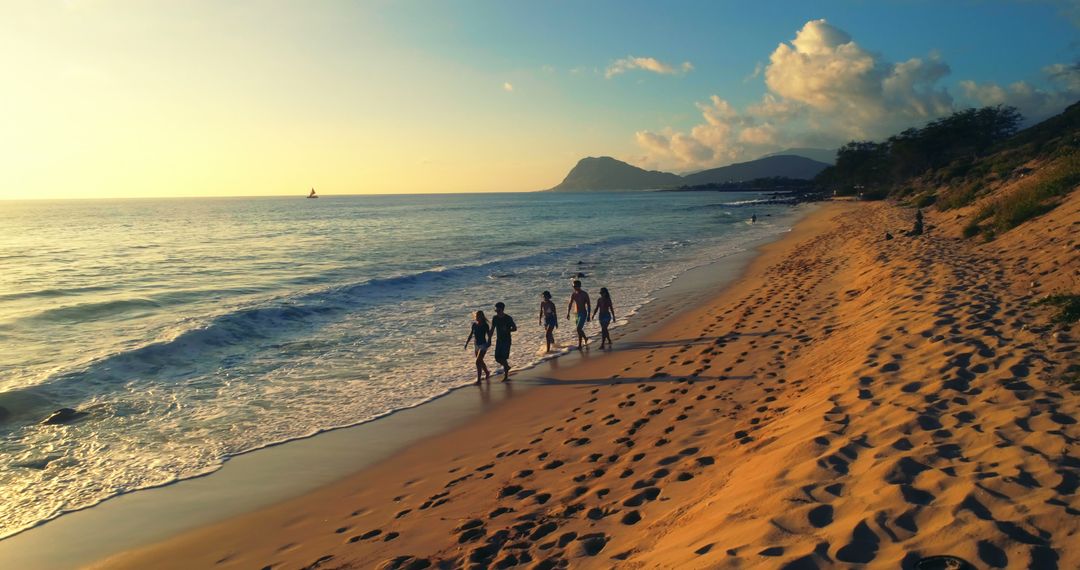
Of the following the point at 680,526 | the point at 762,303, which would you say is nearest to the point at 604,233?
the point at 762,303

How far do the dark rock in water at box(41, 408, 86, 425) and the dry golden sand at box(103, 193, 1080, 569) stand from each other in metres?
5.77

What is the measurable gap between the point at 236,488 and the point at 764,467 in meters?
6.49

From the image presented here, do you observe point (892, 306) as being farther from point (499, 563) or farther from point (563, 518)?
point (499, 563)

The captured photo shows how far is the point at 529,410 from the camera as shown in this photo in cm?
1004

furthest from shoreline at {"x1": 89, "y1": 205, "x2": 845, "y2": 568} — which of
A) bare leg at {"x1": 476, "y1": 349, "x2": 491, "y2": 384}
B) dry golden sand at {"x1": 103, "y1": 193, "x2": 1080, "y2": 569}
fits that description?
bare leg at {"x1": 476, "y1": 349, "x2": 491, "y2": 384}

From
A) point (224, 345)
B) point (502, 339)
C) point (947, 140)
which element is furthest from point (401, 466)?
point (947, 140)

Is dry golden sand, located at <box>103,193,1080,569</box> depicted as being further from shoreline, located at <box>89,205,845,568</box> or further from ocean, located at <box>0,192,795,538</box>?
ocean, located at <box>0,192,795,538</box>

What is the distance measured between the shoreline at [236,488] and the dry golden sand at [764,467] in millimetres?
350

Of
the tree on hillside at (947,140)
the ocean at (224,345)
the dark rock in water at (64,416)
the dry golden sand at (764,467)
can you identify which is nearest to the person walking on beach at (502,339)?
the ocean at (224,345)

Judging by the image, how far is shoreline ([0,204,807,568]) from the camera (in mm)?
6512

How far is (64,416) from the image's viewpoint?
34.4 ft

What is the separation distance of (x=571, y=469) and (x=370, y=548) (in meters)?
2.33

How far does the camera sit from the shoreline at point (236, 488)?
6512 millimetres

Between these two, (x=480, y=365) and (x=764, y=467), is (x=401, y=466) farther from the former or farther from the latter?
(x=764, y=467)
